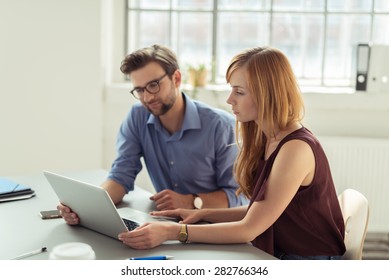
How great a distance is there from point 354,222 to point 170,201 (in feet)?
1.91

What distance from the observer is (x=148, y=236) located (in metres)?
1.39

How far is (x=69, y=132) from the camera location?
3.22 metres

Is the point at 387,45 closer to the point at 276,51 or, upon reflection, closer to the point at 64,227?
the point at 276,51

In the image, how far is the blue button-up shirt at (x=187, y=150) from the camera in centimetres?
213

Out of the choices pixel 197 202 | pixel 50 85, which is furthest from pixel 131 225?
pixel 50 85

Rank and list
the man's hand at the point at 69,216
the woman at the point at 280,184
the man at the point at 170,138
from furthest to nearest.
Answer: the man at the point at 170,138
the man's hand at the point at 69,216
the woman at the point at 280,184

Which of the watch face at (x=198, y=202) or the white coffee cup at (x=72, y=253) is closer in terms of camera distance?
the white coffee cup at (x=72, y=253)

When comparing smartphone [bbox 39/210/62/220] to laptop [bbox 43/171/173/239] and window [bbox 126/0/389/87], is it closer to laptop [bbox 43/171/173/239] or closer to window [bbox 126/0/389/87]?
laptop [bbox 43/171/173/239]

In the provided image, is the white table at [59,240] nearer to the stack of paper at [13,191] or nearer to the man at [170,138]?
the stack of paper at [13,191]

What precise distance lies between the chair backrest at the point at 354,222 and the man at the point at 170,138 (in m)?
0.43

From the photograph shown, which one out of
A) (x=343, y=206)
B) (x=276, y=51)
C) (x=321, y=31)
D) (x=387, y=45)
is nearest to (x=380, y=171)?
(x=387, y=45)

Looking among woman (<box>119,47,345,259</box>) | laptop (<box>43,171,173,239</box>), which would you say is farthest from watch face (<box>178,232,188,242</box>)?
laptop (<box>43,171,173,239</box>)

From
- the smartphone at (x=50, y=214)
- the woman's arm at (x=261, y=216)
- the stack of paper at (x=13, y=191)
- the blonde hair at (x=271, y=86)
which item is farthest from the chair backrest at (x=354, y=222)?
the stack of paper at (x=13, y=191)
